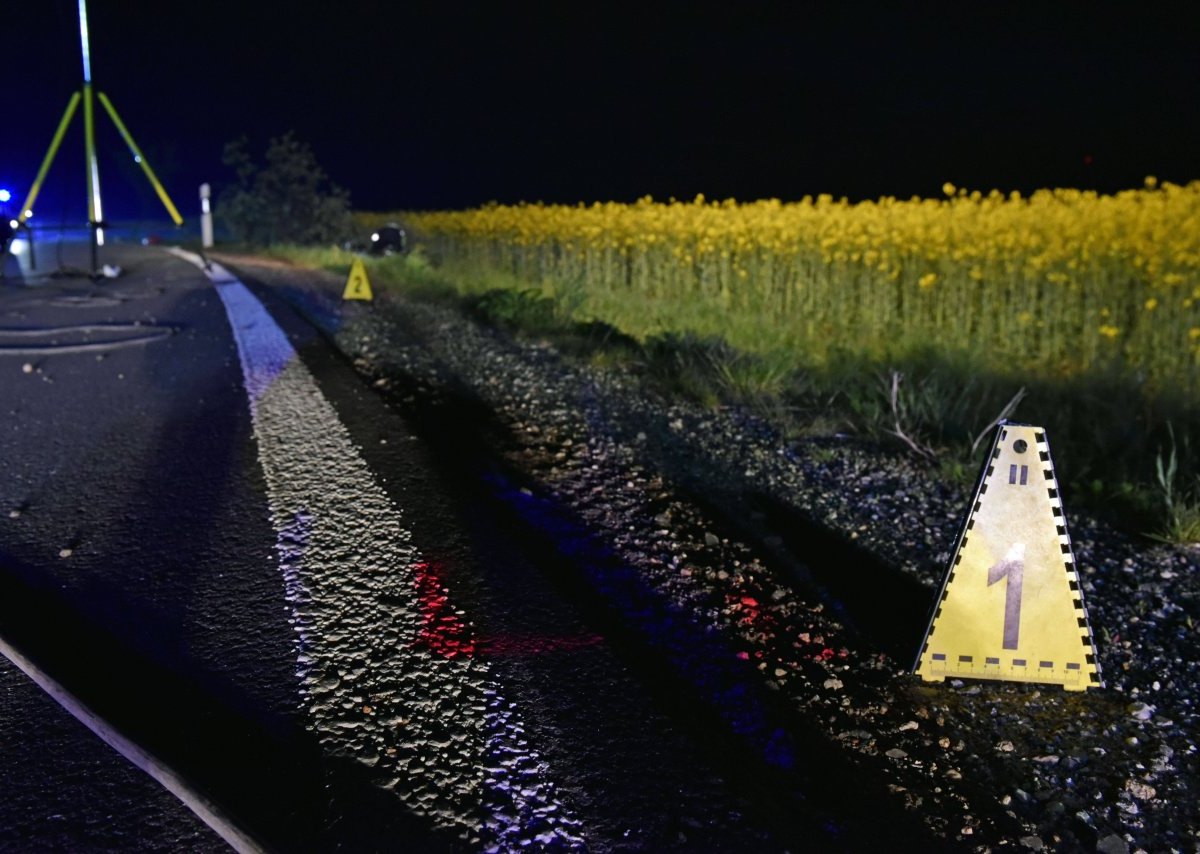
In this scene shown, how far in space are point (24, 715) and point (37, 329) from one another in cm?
891

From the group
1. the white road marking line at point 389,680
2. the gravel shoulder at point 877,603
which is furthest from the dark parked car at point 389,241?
the white road marking line at point 389,680

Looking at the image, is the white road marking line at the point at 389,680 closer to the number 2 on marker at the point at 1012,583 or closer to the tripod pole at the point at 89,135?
the number 2 on marker at the point at 1012,583

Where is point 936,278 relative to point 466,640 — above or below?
above

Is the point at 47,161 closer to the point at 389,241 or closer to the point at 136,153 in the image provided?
the point at 136,153

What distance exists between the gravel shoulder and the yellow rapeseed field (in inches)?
131

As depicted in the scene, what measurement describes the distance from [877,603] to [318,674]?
2156 millimetres

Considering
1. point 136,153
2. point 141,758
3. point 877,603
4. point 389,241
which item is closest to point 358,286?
point 136,153

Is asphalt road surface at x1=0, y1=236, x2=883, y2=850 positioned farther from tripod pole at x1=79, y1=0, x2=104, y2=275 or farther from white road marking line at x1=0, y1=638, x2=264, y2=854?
tripod pole at x1=79, y1=0, x2=104, y2=275

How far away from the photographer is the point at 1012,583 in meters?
3.26

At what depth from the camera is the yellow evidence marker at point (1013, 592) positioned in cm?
319

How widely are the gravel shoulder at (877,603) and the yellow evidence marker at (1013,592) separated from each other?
0.08 m

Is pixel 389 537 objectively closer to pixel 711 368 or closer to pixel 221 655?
pixel 221 655

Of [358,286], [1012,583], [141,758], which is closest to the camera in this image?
[141,758]

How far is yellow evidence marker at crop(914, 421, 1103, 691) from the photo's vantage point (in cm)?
319
